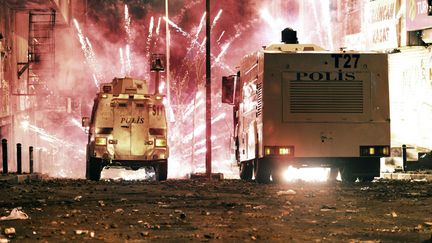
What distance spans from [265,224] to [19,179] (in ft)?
47.7

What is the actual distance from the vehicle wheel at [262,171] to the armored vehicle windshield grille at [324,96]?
162cm

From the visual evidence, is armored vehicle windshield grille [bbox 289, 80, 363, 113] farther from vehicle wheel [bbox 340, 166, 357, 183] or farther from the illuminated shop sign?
the illuminated shop sign

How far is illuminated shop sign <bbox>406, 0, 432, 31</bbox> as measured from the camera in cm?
3369

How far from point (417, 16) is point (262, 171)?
1745 cm

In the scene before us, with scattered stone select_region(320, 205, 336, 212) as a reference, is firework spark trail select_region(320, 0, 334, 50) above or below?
above

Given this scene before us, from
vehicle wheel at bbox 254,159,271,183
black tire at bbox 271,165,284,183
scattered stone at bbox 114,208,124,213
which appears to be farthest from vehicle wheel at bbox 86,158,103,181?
scattered stone at bbox 114,208,124,213

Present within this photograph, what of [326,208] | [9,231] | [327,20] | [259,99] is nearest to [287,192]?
[326,208]

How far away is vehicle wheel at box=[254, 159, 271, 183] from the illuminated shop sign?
16.3m

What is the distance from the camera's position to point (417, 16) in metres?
34.4

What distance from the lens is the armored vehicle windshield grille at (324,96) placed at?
19.2m

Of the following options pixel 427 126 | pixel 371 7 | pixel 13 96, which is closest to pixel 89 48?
pixel 13 96

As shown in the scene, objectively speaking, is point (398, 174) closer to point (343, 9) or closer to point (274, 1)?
point (343, 9)

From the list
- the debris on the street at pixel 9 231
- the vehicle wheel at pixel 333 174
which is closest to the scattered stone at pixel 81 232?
the debris on the street at pixel 9 231

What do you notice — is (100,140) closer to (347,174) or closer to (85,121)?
(85,121)
